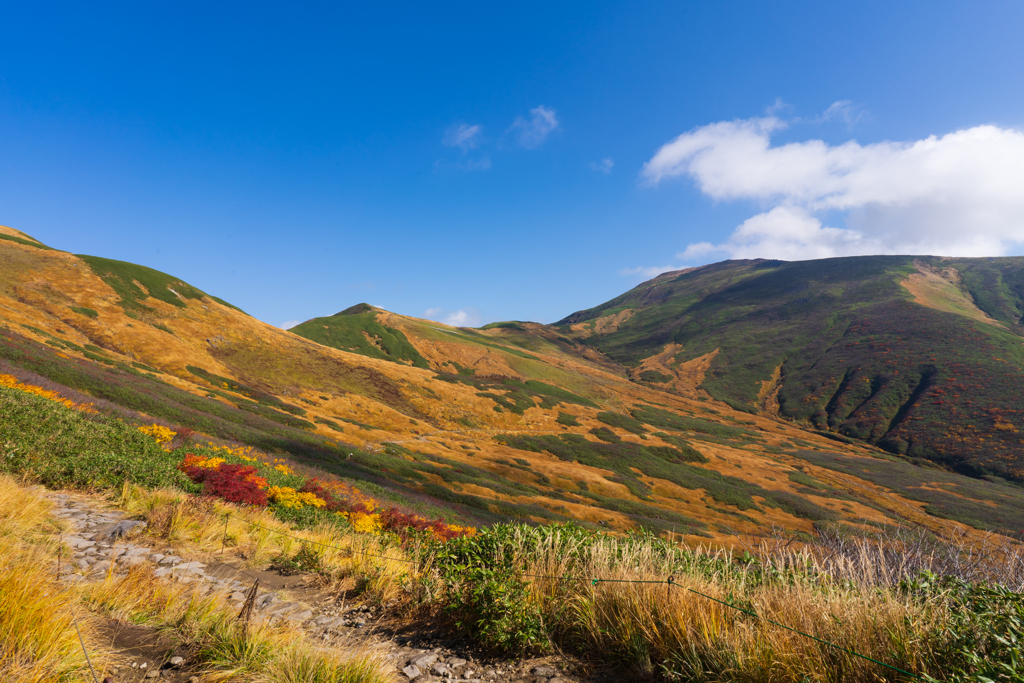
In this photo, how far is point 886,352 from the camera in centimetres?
11350

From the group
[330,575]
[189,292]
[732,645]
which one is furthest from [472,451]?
[189,292]

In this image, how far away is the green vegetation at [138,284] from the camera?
51.8 metres

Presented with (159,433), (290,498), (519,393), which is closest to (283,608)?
(290,498)

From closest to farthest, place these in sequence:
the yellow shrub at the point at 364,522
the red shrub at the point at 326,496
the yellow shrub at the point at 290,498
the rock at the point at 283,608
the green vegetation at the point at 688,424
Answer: the rock at the point at 283,608
the yellow shrub at the point at 364,522
the yellow shrub at the point at 290,498
the red shrub at the point at 326,496
the green vegetation at the point at 688,424

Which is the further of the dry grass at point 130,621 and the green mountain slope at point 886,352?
the green mountain slope at point 886,352

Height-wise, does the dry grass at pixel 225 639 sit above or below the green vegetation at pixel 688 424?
above

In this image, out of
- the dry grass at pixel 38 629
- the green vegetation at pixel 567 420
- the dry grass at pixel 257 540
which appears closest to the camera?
the dry grass at pixel 38 629

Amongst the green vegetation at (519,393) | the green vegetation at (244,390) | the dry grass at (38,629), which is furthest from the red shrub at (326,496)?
the green vegetation at (519,393)

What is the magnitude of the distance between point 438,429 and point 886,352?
124 m

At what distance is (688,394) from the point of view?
131 metres

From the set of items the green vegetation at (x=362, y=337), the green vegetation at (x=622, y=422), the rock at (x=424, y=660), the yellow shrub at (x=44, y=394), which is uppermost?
the green vegetation at (x=362, y=337)

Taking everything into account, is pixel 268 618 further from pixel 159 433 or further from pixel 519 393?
pixel 519 393

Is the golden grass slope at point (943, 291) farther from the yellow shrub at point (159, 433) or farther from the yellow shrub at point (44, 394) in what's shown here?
the yellow shrub at point (44, 394)

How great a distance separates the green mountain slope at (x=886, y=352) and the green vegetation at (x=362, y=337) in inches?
3307
